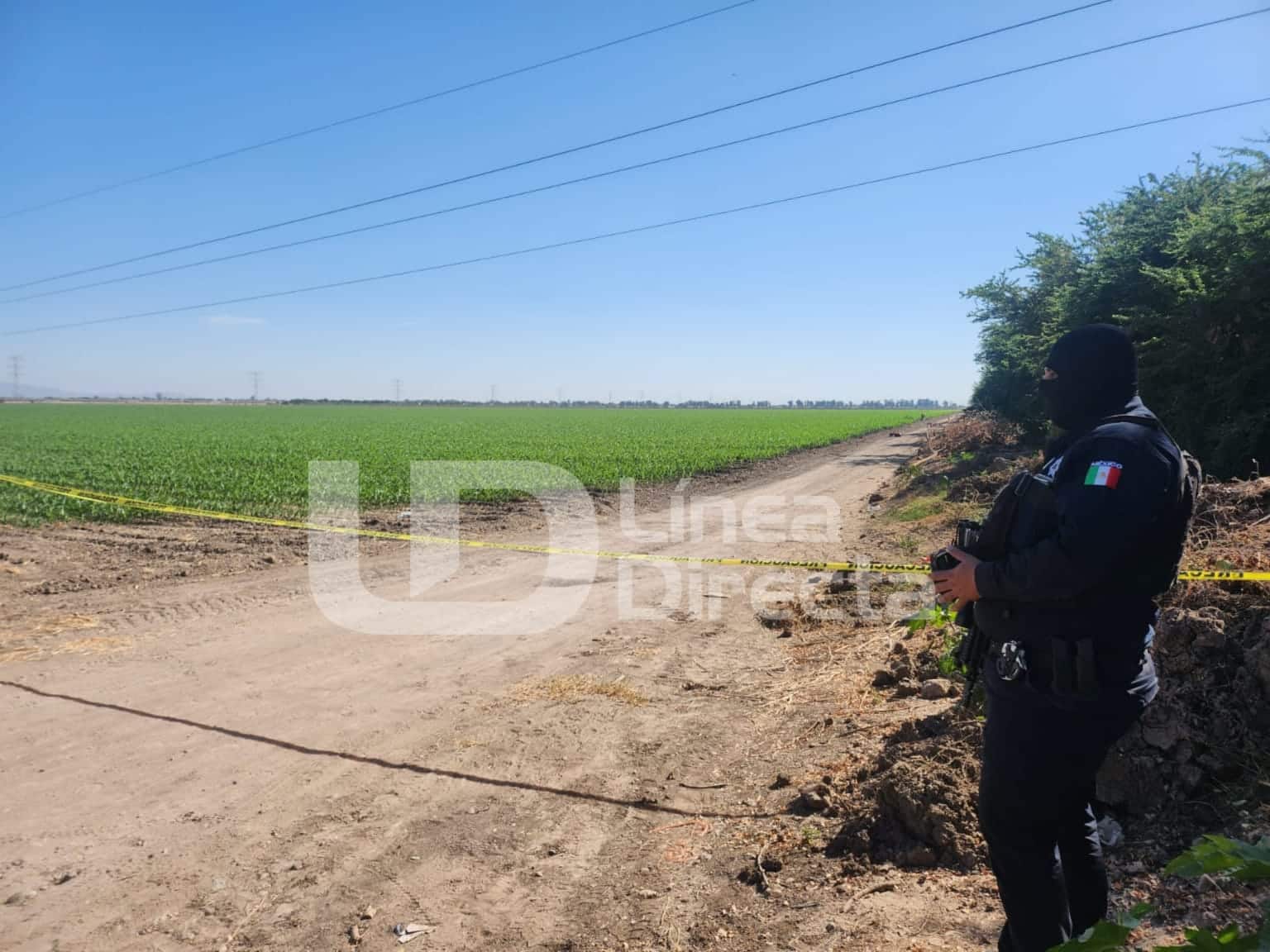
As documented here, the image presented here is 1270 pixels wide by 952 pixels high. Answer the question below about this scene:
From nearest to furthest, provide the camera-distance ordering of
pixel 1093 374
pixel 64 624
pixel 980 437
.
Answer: pixel 1093 374 → pixel 64 624 → pixel 980 437

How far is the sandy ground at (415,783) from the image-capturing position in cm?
318

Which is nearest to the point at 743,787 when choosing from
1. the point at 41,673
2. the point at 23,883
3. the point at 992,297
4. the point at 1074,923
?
the point at 1074,923

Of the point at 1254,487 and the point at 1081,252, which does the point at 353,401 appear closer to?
the point at 1081,252

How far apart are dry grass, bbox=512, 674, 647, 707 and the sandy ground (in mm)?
26

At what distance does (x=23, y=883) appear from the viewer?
346 centimetres

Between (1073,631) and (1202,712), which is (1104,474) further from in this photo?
(1202,712)

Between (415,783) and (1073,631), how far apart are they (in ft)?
11.4

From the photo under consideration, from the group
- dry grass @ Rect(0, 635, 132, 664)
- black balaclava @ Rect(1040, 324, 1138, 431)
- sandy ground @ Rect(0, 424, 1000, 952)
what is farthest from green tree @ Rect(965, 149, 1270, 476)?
dry grass @ Rect(0, 635, 132, 664)

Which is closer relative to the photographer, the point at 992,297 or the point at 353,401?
the point at 992,297

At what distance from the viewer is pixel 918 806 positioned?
3.56 m

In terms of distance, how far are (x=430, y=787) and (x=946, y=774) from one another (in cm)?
266

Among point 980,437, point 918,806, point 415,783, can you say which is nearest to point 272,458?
point 980,437

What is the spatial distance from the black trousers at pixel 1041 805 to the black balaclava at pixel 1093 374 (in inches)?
35.6

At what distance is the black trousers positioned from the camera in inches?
91.6
